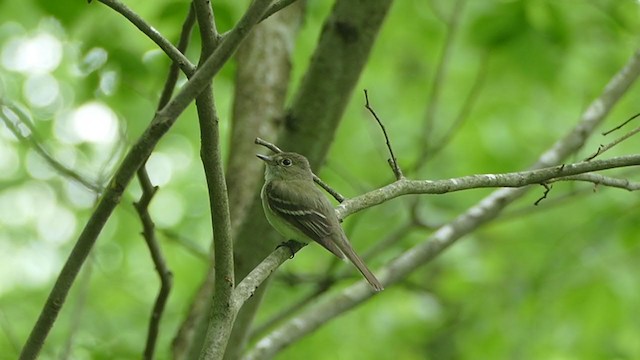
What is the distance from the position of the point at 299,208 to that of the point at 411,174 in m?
1.65

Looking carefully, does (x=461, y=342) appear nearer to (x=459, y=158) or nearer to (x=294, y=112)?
(x=459, y=158)

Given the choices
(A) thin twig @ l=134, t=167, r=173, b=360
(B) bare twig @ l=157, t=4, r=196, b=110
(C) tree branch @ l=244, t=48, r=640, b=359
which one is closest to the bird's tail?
(C) tree branch @ l=244, t=48, r=640, b=359

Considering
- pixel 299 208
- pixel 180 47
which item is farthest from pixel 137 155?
pixel 299 208

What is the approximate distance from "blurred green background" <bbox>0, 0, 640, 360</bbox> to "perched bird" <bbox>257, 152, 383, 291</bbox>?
0.87m

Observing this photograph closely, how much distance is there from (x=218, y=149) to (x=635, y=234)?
433 centimetres

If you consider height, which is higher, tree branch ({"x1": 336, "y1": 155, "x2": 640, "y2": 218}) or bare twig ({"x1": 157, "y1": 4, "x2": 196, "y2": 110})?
bare twig ({"x1": 157, "y1": 4, "x2": 196, "y2": 110})

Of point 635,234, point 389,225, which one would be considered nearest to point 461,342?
point 389,225

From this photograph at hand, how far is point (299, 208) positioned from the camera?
20.2ft

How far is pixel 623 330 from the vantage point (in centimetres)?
725

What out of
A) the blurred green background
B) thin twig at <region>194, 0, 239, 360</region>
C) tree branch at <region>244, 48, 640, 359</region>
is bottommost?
thin twig at <region>194, 0, 239, 360</region>

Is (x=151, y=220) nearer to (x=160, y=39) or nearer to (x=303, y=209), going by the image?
(x=160, y=39)

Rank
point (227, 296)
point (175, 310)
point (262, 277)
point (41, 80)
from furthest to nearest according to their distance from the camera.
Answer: point (41, 80)
point (175, 310)
point (262, 277)
point (227, 296)

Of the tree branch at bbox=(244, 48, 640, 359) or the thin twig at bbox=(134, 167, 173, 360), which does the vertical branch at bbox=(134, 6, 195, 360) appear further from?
the tree branch at bbox=(244, 48, 640, 359)

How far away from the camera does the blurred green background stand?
6.34m
